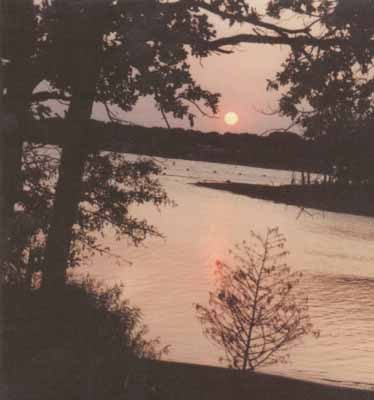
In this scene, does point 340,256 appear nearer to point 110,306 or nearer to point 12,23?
point 110,306

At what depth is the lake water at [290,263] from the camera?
84.6 ft

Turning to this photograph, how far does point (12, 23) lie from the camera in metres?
16.4

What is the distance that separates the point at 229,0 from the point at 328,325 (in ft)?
64.7

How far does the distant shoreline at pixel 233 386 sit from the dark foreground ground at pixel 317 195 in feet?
14.2

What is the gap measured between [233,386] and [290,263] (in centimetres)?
3795

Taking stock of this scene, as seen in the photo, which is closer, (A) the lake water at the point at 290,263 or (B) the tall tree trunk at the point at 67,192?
(B) the tall tree trunk at the point at 67,192

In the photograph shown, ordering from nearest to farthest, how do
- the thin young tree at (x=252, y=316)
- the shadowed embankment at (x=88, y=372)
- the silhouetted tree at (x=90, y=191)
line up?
the shadowed embankment at (x=88, y=372)
the thin young tree at (x=252, y=316)
the silhouetted tree at (x=90, y=191)

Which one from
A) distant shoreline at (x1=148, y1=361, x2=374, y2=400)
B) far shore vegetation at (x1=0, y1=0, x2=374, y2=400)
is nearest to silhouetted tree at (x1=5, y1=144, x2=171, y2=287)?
far shore vegetation at (x1=0, y1=0, x2=374, y2=400)

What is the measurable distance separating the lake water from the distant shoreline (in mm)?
3342

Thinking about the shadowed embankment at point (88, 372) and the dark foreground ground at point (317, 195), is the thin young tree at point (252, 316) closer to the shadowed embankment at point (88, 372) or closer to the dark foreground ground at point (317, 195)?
the dark foreground ground at point (317, 195)

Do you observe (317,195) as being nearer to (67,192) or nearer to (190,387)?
(190,387)

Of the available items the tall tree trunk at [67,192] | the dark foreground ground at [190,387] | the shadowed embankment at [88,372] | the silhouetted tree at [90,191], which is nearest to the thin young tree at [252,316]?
the dark foreground ground at [190,387]

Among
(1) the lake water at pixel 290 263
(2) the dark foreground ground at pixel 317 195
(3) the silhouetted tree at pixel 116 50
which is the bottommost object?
(1) the lake water at pixel 290 263

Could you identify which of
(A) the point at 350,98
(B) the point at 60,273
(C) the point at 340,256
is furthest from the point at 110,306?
(C) the point at 340,256
